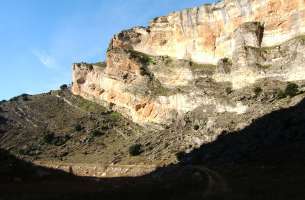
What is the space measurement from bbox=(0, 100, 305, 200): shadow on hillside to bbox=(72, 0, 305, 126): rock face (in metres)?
17.7

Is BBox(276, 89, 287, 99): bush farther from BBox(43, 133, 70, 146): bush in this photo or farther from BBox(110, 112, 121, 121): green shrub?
BBox(43, 133, 70, 146): bush

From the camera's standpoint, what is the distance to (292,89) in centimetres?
7675

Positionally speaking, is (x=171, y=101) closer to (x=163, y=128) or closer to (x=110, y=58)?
(x=163, y=128)

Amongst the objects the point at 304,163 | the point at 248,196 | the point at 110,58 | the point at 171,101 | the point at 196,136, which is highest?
the point at 110,58

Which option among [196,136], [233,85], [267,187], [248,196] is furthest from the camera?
[233,85]

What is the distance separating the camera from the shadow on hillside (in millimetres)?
24484

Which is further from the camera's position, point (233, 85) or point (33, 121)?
point (33, 121)

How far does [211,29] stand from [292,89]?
35.6 m

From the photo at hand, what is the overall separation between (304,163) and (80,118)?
77.3m

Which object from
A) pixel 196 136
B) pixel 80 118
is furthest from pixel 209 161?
pixel 80 118

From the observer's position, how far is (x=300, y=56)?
82.3 metres

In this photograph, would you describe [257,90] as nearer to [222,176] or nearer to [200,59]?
[200,59]

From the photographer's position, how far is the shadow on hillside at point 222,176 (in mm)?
24484

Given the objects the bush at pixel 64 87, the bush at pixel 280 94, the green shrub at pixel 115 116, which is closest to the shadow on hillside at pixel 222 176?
the bush at pixel 280 94
